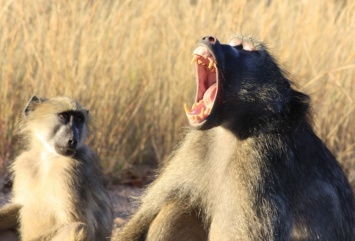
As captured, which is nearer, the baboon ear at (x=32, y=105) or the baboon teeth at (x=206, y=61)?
the baboon teeth at (x=206, y=61)

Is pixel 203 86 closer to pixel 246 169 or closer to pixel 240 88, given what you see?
pixel 240 88

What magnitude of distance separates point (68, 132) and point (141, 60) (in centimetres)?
198

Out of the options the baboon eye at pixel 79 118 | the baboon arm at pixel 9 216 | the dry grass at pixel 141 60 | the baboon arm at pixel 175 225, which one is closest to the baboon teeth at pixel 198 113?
the baboon arm at pixel 175 225

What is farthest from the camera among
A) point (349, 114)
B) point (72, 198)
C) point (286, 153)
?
point (349, 114)

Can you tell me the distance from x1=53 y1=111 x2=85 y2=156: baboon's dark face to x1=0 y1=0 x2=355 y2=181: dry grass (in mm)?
1329

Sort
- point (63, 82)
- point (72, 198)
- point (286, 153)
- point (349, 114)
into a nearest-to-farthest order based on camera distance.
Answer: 1. point (286, 153)
2. point (72, 198)
3. point (63, 82)
4. point (349, 114)

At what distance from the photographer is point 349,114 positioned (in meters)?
7.09

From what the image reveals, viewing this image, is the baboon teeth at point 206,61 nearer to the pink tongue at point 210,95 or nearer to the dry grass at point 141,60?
the pink tongue at point 210,95

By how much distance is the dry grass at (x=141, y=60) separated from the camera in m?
6.68

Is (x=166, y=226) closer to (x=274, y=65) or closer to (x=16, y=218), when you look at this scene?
(x=274, y=65)

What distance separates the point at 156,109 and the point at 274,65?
2904mm

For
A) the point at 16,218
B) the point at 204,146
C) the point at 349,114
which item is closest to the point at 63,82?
the point at 16,218

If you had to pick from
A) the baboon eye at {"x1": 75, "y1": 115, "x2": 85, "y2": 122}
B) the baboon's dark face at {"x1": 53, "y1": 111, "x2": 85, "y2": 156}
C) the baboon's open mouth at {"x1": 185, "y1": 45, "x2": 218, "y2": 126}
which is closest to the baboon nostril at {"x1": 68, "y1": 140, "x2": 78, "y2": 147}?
the baboon's dark face at {"x1": 53, "y1": 111, "x2": 85, "y2": 156}

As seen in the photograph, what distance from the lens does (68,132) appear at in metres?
5.16
